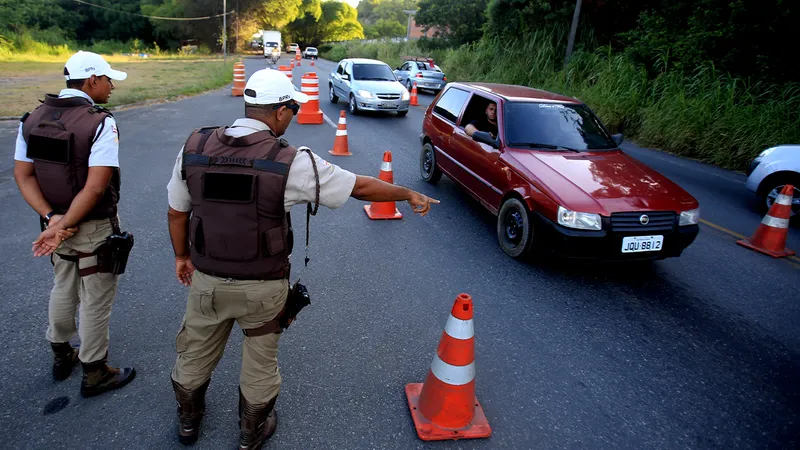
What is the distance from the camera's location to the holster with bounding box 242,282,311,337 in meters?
2.40

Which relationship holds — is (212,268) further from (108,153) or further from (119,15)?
(119,15)

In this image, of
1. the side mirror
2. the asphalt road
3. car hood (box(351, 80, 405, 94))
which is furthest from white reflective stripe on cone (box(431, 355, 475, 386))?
car hood (box(351, 80, 405, 94))

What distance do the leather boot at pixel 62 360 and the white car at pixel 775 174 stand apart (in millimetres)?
8646

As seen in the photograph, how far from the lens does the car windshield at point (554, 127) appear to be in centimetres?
571

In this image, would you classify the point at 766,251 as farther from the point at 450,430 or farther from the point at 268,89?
the point at 268,89

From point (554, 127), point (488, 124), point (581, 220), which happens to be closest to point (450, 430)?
point (581, 220)

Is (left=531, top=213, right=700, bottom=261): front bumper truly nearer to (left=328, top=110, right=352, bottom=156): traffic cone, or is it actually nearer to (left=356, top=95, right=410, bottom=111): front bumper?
(left=328, top=110, right=352, bottom=156): traffic cone

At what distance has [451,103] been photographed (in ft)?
23.7

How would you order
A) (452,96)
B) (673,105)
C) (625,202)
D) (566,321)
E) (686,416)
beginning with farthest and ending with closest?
(673,105)
(452,96)
(625,202)
(566,321)
(686,416)

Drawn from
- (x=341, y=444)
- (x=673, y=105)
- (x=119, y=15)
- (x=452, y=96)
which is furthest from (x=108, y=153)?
(x=119, y=15)

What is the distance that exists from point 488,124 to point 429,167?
1597 millimetres

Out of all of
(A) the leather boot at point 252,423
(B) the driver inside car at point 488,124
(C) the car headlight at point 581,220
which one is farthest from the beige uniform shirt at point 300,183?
(B) the driver inside car at point 488,124

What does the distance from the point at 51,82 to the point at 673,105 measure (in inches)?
835

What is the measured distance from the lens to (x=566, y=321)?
407cm
